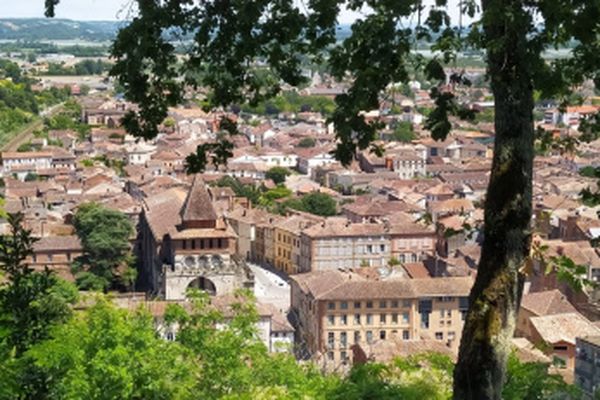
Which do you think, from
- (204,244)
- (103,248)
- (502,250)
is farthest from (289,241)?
(502,250)

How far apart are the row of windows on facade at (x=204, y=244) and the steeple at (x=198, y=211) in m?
0.60

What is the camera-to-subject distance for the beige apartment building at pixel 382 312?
30641 mm

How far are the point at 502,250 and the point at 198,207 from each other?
2903 centimetres

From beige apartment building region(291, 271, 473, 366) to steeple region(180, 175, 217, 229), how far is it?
484cm

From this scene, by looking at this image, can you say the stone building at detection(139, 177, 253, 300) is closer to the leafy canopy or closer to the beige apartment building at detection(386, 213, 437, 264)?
the leafy canopy

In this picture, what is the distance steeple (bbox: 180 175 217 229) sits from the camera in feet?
111

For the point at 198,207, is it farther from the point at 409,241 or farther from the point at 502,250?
the point at 502,250

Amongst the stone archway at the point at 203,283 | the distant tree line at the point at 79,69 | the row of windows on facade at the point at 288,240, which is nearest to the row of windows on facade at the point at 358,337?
the stone archway at the point at 203,283

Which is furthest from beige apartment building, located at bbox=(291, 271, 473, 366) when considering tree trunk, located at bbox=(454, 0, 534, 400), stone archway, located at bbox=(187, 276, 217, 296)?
tree trunk, located at bbox=(454, 0, 534, 400)

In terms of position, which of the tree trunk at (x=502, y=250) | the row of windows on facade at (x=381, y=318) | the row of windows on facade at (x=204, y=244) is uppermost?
the tree trunk at (x=502, y=250)

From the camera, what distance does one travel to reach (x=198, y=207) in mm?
33938

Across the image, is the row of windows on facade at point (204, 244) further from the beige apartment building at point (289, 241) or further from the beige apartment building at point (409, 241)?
the beige apartment building at point (409, 241)

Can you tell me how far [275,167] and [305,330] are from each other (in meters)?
33.4

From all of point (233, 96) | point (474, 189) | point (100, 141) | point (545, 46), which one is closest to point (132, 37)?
point (233, 96)
